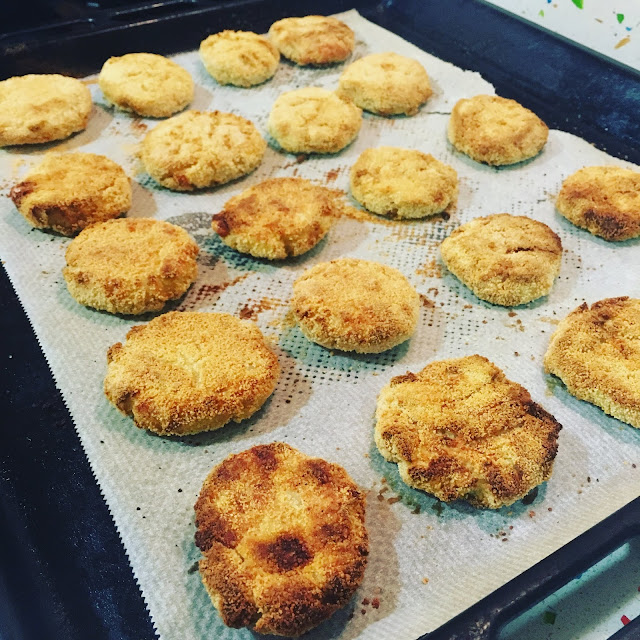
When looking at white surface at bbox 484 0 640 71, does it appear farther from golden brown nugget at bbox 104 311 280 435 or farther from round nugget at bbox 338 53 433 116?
golden brown nugget at bbox 104 311 280 435

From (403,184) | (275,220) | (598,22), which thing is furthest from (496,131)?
(275,220)

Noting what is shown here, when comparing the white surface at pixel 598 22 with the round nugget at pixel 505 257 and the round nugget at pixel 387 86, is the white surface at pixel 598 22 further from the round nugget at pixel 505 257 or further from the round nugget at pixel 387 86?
the round nugget at pixel 505 257

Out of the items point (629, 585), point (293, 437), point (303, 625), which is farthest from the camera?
point (293, 437)

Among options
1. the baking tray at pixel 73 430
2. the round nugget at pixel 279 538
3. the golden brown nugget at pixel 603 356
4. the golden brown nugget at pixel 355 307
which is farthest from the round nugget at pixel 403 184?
the round nugget at pixel 279 538

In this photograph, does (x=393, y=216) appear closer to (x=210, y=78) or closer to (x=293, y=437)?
(x=293, y=437)

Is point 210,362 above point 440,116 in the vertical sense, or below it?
below

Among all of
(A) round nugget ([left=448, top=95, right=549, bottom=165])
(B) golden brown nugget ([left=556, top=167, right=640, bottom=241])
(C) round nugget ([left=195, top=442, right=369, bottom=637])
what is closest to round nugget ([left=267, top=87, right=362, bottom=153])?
(A) round nugget ([left=448, top=95, right=549, bottom=165])

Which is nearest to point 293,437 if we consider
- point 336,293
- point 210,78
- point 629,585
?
point 336,293
